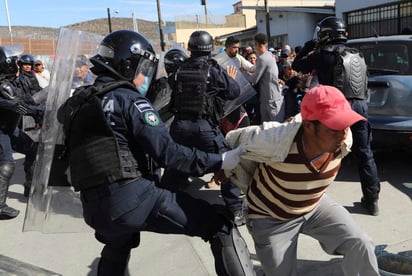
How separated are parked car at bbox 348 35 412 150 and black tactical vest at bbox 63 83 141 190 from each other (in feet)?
11.1

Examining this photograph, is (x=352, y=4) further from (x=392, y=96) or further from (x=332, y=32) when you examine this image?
(x=332, y=32)

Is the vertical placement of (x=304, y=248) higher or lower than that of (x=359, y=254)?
lower

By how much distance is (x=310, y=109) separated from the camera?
1994mm

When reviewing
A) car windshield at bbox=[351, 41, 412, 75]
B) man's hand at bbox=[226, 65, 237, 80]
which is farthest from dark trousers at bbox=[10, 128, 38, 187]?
car windshield at bbox=[351, 41, 412, 75]

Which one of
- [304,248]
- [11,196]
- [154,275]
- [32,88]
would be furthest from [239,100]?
[32,88]

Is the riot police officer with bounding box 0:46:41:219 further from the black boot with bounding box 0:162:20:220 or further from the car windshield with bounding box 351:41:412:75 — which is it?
the car windshield with bounding box 351:41:412:75

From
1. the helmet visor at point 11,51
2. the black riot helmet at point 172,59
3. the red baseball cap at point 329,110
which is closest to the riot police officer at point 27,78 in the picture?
the helmet visor at point 11,51

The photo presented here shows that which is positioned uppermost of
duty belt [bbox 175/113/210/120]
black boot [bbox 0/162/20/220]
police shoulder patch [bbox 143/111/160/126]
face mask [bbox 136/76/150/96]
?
face mask [bbox 136/76/150/96]

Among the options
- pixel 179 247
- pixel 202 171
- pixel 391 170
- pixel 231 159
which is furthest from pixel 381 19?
pixel 202 171

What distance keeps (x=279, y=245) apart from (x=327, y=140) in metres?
0.61

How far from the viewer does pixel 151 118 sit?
197cm

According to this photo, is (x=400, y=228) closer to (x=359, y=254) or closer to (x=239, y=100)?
(x=359, y=254)

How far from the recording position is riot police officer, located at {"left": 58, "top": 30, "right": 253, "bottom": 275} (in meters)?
1.96

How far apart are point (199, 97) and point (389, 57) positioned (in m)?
2.61
